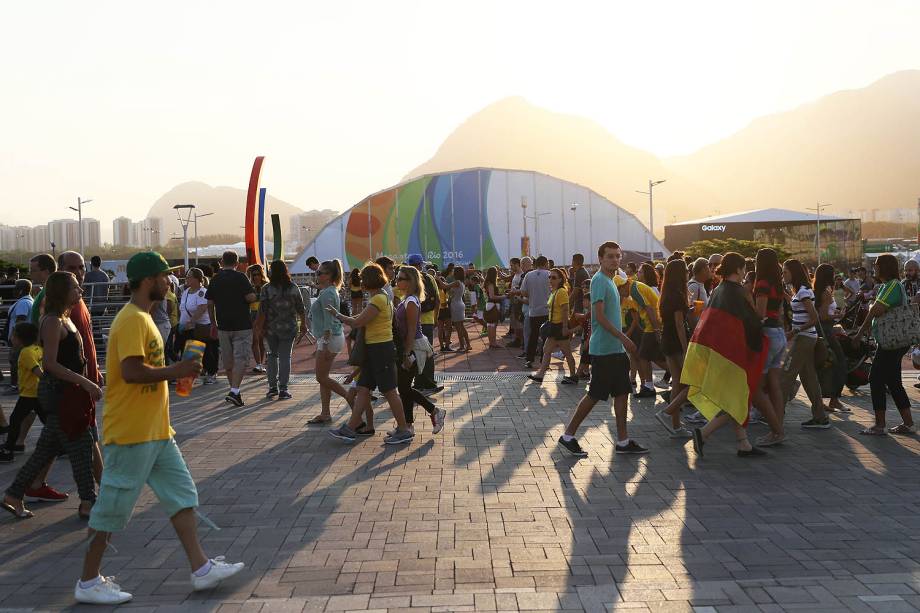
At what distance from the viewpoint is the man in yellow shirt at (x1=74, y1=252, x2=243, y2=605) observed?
4.09 m

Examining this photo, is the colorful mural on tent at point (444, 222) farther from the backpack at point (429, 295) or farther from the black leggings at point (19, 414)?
the black leggings at point (19, 414)

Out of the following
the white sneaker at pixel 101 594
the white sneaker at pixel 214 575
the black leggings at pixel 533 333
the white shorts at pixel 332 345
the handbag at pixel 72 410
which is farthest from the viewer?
the black leggings at pixel 533 333

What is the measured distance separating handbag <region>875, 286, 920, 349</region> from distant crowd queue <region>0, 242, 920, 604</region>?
13mm

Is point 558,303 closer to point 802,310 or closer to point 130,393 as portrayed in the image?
point 802,310

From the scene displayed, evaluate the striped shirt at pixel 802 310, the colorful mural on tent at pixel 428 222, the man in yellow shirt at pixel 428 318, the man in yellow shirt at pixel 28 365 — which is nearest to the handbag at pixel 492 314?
the man in yellow shirt at pixel 428 318

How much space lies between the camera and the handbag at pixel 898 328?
7.66m

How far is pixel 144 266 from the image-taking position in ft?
13.7

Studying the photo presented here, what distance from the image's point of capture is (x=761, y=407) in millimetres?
7242

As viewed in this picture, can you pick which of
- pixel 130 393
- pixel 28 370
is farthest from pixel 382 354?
pixel 130 393

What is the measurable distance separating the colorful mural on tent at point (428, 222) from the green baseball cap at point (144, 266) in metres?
55.5

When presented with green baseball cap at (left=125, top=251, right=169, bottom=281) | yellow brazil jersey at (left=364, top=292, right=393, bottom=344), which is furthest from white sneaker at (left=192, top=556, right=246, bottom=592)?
yellow brazil jersey at (left=364, top=292, right=393, bottom=344)

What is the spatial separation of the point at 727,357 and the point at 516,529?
2.65 meters

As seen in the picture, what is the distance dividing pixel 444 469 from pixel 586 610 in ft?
9.65

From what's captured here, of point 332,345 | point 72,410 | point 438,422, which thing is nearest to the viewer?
point 72,410
